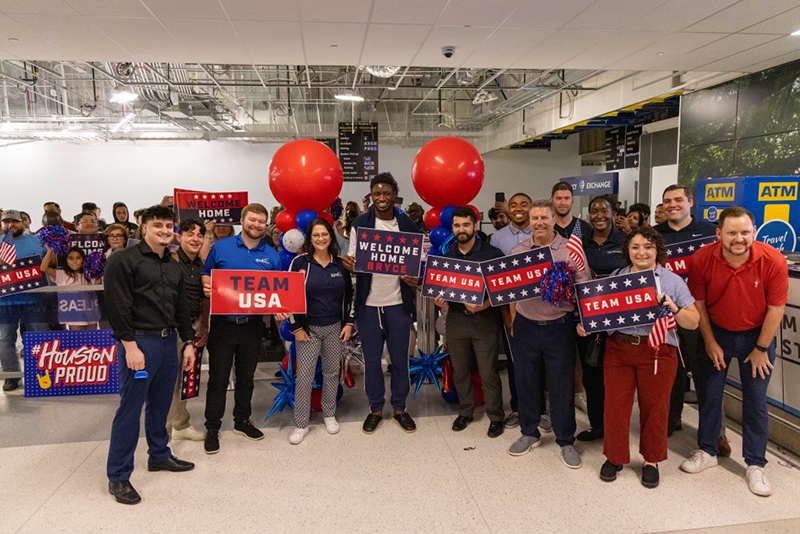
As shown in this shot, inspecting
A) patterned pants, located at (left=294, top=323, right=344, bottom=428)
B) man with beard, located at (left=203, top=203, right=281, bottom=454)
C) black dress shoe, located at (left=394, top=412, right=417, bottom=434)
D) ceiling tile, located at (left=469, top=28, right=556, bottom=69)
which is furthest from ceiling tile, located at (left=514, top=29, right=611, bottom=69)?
black dress shoe, located at (left=394, top=412, right=417, bottom=434)

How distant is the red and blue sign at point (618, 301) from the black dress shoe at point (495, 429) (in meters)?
1.11

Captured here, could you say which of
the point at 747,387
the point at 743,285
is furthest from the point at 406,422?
the point at 743,285

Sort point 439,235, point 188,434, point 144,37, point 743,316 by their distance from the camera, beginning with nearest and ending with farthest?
point 743,316 < point 188,434 < point 439,235 < point 144,37

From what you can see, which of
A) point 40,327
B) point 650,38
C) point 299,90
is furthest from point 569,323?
point 299,90

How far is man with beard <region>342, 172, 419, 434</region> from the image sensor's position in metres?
3.84

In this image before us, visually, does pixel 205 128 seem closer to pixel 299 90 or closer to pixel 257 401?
pixel 299 90

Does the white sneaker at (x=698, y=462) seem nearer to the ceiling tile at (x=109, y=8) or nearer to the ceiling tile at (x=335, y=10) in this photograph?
the ceiling tile at (x=335, y=10)

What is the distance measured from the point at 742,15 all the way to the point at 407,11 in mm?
2868

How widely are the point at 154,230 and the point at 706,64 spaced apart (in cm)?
629

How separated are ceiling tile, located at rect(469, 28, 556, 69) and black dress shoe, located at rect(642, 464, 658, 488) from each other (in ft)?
12.8

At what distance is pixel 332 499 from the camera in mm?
3025

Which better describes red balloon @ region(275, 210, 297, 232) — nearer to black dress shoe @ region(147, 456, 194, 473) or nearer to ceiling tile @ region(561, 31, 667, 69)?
black dress shoe @ region(147, 456, 194, 473)

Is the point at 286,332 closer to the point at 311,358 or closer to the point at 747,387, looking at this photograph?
the point at 311,358

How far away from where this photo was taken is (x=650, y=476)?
10.2ft
